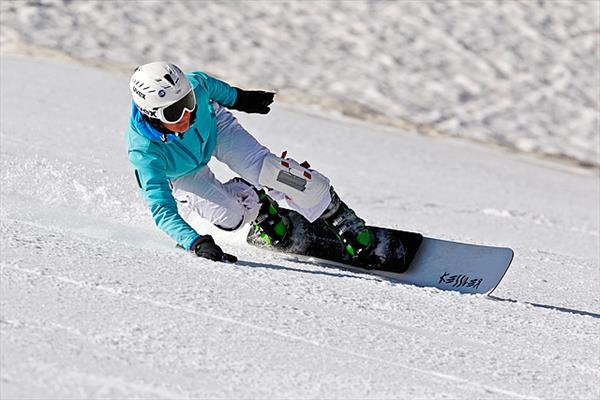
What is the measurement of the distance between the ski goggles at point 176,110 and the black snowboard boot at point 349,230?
0.95 m

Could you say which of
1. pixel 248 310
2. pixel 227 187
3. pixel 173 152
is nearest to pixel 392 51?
pixel 227 187

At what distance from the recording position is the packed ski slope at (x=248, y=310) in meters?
3.58

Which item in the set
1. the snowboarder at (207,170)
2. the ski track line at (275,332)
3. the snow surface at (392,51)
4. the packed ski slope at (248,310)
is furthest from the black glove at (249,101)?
the snow surface at (392,51)

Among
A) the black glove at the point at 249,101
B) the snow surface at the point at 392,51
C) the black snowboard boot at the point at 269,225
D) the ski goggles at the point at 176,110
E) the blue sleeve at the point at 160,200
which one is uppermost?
the ski goggles at the point at 176,110

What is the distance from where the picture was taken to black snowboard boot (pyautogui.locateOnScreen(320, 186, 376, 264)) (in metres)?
5.81

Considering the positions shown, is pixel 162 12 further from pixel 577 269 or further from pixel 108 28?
pixel 577 269

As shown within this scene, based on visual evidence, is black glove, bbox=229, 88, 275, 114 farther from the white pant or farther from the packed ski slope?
the packed ski slope

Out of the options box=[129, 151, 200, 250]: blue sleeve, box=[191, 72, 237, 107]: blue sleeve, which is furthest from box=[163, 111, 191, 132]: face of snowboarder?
box=[191, 72, 237, 107]: blue sleeve

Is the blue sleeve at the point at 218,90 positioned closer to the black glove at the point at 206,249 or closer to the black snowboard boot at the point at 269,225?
the black snowboard boot at the point at 269,225

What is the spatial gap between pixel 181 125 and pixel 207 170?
2.07ft

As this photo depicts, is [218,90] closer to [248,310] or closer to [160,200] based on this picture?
[160,200]

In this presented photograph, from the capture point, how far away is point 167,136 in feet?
17.7

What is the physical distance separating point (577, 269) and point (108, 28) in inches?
334

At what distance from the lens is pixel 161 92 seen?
5195 mm
